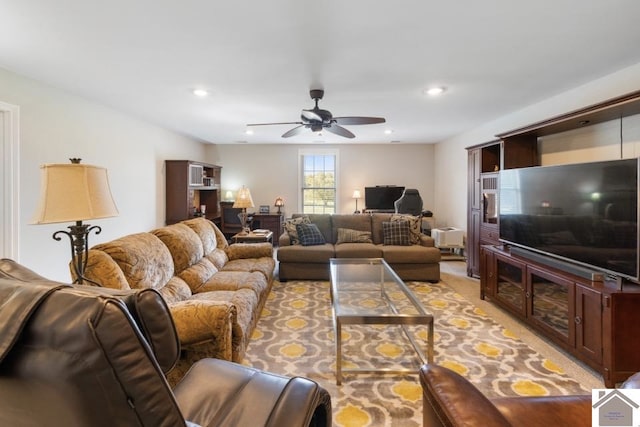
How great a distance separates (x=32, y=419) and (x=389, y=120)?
4.95 m

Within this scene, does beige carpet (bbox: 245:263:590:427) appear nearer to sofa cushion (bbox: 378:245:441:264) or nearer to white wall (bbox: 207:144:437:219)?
sofa cushion (bbox: 378:245:441:264)

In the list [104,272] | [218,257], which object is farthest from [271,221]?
[104,272]

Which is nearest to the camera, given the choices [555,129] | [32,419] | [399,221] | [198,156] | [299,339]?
[32,419]

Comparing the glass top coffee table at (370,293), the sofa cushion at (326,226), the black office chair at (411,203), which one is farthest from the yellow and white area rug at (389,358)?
the black office chair at (411,203)

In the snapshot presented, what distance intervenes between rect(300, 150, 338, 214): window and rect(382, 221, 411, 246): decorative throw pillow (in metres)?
2.93

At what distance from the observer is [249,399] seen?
122 centimetres

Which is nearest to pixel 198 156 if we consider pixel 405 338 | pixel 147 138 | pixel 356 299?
pixel 147 138

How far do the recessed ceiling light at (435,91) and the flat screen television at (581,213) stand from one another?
115cm

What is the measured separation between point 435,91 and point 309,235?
8.17ft

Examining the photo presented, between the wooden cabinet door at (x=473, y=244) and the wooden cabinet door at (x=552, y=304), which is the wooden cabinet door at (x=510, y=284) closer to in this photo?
the wooden cabinet door at (x=552, y=304)

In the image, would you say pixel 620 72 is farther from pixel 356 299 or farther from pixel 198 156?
pixel 198 156

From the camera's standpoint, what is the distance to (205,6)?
74.4 inches

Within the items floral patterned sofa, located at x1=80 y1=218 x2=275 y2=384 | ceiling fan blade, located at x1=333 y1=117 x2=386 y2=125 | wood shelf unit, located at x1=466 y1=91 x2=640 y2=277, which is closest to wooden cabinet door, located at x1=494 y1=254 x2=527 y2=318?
wood shelf unit, located at x1=466 y1=91 x2=640 y2=277

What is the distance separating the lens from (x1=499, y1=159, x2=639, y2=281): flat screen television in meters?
2.09
